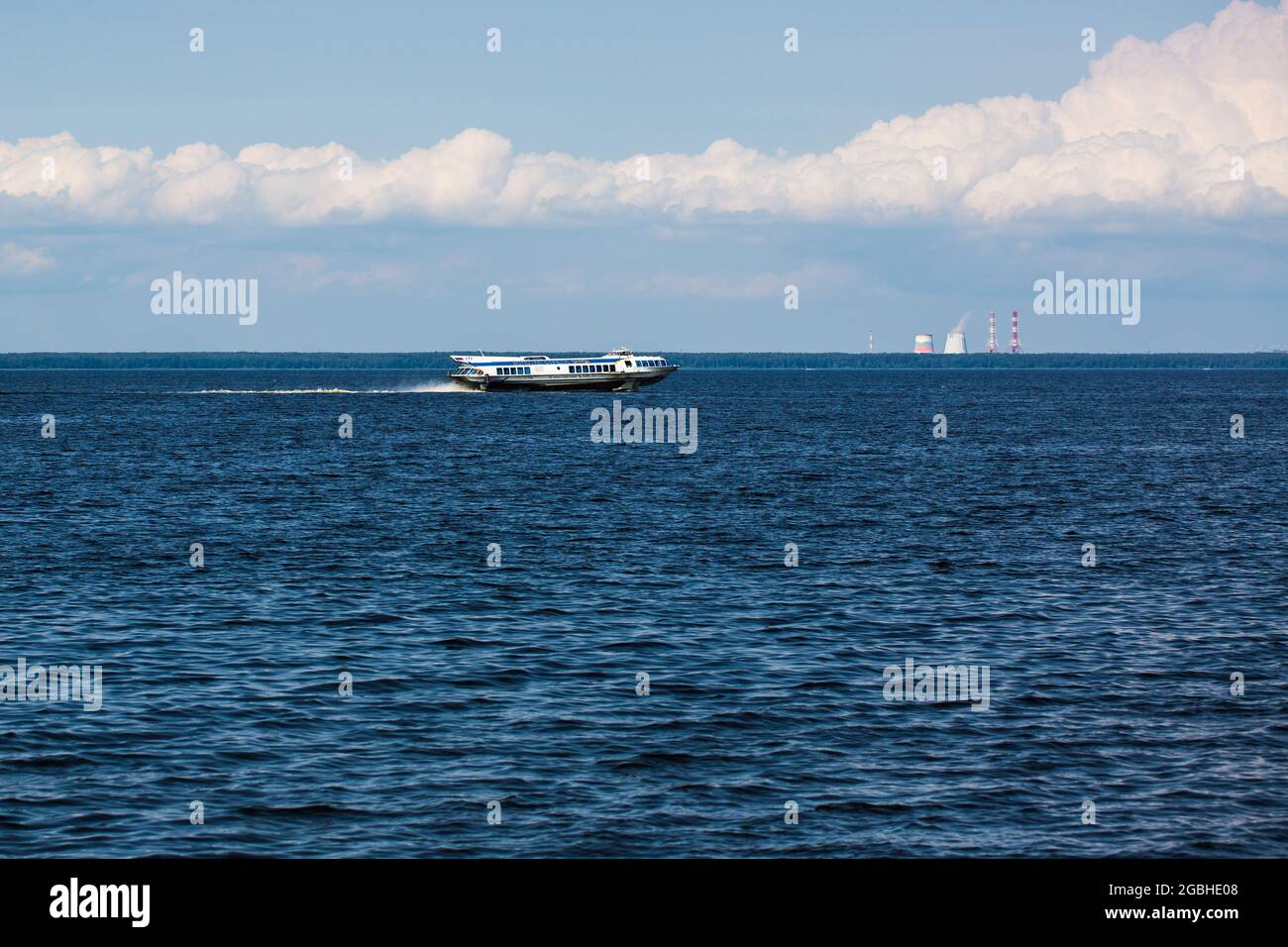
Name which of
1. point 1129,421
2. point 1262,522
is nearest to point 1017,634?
point 1262,522

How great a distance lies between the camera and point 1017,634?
38531mm

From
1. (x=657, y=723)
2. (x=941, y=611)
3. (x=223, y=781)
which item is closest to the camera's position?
(x=223, y=781)

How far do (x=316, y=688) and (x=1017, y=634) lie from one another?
1846 cm

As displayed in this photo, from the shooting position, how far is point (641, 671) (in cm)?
3375

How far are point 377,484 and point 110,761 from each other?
2384 inches

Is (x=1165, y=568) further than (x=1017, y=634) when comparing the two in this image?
Yes

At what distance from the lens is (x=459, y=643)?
121 feet

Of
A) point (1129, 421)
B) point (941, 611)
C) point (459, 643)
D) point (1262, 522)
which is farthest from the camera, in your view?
point (1129, 421)

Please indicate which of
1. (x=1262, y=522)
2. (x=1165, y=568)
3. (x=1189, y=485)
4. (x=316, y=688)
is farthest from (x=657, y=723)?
(x=1189, y=485)

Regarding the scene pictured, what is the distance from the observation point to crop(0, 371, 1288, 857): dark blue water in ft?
75.9

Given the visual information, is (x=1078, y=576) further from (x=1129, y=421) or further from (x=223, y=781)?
(x=1129, y=421)

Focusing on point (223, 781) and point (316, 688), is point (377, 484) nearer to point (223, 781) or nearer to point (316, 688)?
point (316, 688)

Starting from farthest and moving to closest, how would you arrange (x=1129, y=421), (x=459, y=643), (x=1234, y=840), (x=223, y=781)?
(x=1129, y=421) → (x=459, y=643) → (x=223, y=781) → (x=1234, y=840)

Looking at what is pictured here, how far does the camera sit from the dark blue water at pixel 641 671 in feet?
75.9
